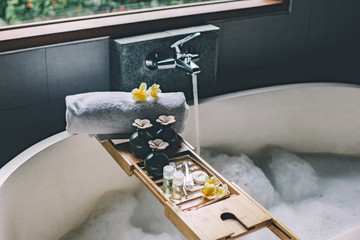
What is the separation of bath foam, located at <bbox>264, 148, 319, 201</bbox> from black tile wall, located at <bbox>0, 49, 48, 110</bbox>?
4.02ft

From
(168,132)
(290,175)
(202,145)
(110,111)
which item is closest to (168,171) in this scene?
(168,132)

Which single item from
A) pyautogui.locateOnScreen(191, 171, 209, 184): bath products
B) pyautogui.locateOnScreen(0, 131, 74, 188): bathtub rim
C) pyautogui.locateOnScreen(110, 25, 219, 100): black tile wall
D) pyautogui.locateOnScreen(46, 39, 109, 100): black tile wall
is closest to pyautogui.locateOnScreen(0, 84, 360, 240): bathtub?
pyautogui.locateOnScreen(0, 131, 74, 188): bathtub rim

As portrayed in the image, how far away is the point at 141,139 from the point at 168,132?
11 centimetres

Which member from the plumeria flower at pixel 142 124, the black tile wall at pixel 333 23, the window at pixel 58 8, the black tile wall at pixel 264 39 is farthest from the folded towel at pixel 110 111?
the black tile wall at pixel 333 23

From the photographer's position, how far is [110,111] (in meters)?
1.92

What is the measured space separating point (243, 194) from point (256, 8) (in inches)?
47.9

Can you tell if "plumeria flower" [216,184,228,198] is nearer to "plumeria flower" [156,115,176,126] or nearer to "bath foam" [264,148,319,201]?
"plumeria flower" [156,115,176,126]

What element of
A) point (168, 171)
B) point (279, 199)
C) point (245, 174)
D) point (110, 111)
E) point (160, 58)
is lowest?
point (279, 199)

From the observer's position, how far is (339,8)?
285 centimetres

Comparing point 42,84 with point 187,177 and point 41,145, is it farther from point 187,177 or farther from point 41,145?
point 187,177

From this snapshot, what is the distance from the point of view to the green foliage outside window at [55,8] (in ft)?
6.77

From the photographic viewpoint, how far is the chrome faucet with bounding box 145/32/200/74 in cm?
217

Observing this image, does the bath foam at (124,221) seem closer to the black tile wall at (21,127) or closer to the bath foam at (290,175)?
the black tile wall at (21,127)

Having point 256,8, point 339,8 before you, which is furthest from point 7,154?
point 339,8
